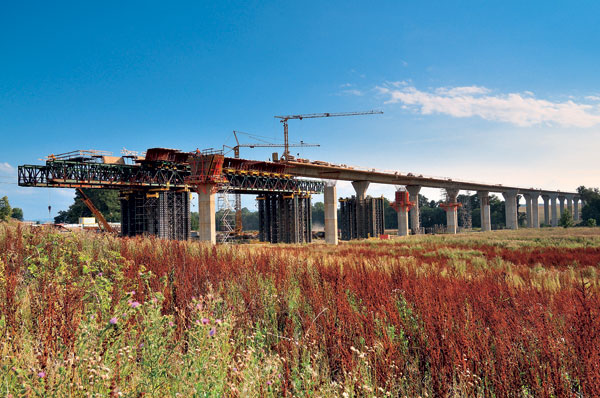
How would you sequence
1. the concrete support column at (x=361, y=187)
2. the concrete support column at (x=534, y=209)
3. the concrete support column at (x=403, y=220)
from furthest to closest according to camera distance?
the concrete support column at (x=534, y=209)
the concrete support column at (x=403, y=220)
the concrete support column at (x=361, y=187)

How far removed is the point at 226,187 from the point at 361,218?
3073 centimetres

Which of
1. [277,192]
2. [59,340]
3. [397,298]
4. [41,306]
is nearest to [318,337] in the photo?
[397,298]

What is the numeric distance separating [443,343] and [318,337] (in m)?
1.63

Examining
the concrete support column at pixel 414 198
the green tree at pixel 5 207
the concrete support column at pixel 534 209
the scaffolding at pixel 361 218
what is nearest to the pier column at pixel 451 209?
the concrete support column at pixel 414 198

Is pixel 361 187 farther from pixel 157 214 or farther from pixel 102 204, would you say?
pixel 102 204

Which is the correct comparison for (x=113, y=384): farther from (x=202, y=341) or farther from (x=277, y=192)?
(x=277, y=192)

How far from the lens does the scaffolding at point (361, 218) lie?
70.8 meters

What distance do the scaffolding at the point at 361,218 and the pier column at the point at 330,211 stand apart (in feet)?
40.5

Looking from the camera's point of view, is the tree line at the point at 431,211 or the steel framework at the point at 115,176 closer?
the steel framework at the point at 115,176

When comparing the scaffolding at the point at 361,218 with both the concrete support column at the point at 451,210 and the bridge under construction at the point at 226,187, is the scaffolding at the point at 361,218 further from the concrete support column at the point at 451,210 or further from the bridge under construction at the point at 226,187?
the concrete support column at the point at 451,210

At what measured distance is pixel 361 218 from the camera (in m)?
69.2

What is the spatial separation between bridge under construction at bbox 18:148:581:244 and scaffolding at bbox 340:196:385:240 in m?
0.19

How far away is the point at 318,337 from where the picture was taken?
5266mm

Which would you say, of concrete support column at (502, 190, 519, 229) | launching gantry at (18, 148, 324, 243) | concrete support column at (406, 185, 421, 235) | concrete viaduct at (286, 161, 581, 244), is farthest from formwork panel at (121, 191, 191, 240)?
concrete support column at (502, 190, 519, 229)
